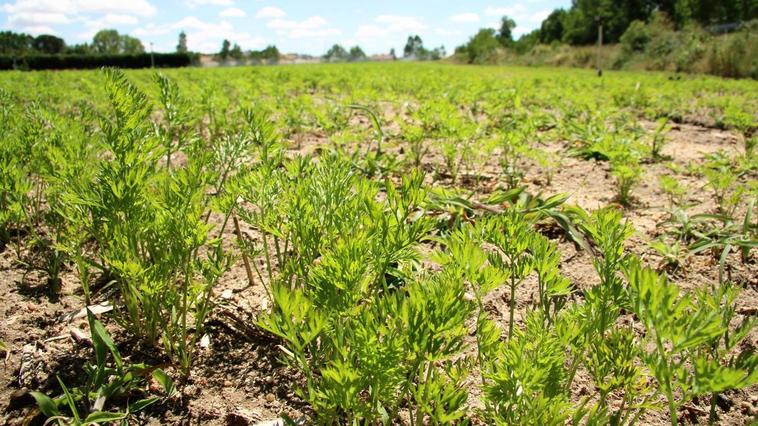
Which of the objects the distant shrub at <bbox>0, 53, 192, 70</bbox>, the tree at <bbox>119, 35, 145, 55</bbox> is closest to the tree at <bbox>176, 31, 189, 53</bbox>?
the tree at <bbox>119, 35, 145, 55</bbox>

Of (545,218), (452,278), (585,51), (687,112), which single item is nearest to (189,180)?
(452,278)

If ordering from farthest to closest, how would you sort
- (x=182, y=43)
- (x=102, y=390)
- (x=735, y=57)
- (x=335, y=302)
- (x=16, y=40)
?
(x=182, y=43)
(x=16, y=40)
(x=735, y=57)
(x=102, y=390)
(x=335, y=302)

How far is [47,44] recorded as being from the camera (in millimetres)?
101125

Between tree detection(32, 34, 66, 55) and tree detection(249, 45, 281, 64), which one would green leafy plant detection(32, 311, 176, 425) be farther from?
tree detection(32, 34, 66, 55)

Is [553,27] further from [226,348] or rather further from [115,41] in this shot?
[115,41]

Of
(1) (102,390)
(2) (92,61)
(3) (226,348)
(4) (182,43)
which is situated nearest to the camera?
(1) (102,390)

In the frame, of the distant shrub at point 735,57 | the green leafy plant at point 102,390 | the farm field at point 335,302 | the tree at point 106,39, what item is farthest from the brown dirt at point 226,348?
the tree at point 106,39

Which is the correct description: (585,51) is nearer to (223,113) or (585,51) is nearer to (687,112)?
(687,112)

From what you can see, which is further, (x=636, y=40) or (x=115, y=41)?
(x=115, y=41)

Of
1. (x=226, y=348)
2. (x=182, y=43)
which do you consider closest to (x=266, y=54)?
(x=182, y=43)

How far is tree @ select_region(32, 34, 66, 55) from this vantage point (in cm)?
10044

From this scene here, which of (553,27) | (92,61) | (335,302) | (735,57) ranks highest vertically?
(553,27)

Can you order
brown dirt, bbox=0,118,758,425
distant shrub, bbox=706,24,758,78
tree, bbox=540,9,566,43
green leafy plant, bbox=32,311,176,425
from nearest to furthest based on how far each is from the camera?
green leafy plant, bbox=32,311,176,425, brown dirt, bbox=0,118,758,425, distant shrub, bbox=706,24,758,78, tree, bbox=540,9,566,43

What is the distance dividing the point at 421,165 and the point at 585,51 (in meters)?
37.7
